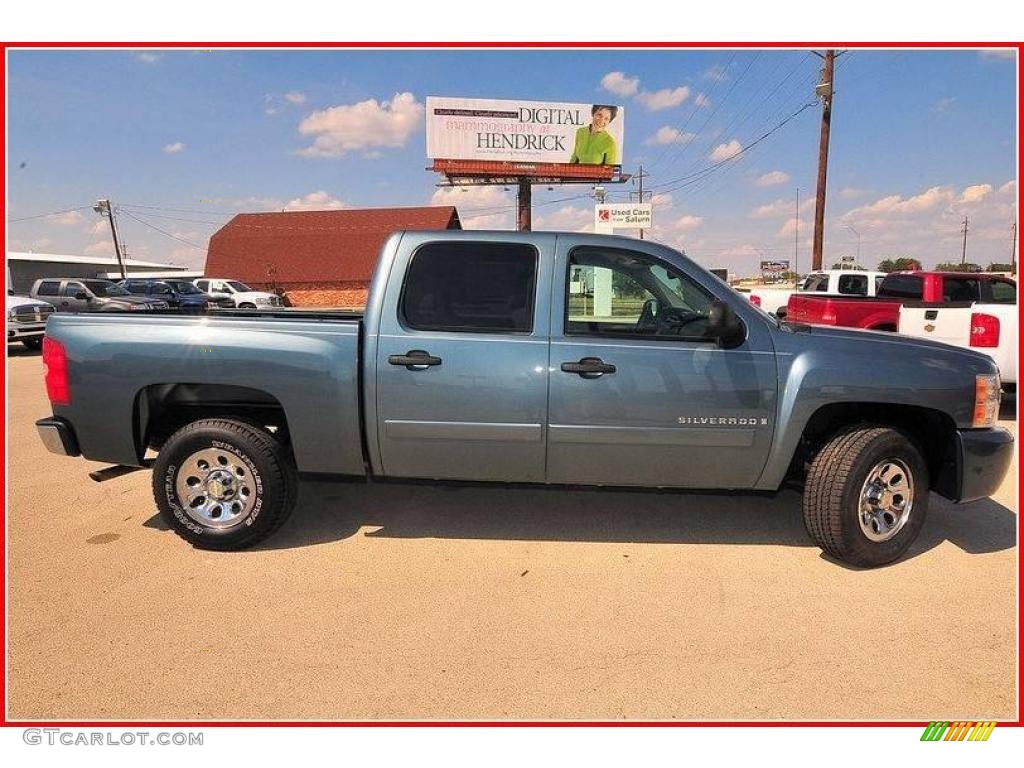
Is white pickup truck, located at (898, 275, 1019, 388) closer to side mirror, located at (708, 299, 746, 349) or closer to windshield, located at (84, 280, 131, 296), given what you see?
side mirror, located at (708, 299, 746, 349)

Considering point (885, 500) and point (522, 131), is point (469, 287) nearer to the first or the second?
point (885, 500)

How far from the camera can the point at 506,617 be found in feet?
9.34

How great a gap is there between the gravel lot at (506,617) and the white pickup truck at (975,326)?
11.2 feet

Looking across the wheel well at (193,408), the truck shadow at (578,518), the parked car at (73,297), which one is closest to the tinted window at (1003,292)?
the truck shadow at (578,518)

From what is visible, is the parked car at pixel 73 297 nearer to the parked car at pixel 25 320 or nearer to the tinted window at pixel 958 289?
the parked car at pixel 25 320

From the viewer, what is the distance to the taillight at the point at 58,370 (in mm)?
3371

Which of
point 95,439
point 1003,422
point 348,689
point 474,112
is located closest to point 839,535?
point 348,689

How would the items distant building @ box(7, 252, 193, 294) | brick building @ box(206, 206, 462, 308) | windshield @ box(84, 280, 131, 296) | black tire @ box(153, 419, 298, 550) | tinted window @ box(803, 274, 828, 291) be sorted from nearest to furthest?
black tire @ box(153, 419, 298, 550) < tinted window @ box(803, 274, 828, 291) < windshield @ box(84, 280, 131, 296) < brick building @ box(206, 206, 462, 308) < distant building @ box(7, 252, 193, 294)

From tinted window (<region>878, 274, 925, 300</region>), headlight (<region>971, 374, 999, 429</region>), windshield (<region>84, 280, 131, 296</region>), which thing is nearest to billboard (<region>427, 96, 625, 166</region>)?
windshield (<region>84, 280, 131, 296</region>)

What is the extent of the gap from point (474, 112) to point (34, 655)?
114 feet

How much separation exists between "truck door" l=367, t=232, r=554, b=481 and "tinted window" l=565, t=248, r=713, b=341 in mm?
224

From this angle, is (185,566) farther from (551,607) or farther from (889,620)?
(889,620)

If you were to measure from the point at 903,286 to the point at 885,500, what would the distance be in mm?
7375

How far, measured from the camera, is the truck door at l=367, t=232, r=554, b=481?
3221 mm
